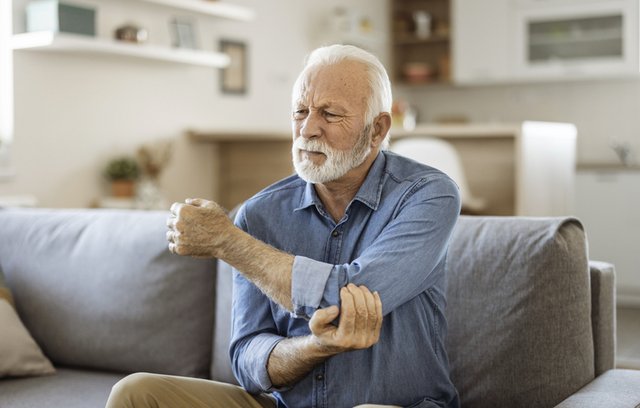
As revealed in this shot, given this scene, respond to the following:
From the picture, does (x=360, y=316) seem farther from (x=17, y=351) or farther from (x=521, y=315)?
(x=17, y=351)

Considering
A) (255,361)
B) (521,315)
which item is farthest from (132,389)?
(521,315)

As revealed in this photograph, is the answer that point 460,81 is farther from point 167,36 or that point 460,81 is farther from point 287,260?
point 287,260

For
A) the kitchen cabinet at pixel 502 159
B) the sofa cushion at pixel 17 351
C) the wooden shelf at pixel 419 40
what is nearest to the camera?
the sofa cushion at pixel 17 351

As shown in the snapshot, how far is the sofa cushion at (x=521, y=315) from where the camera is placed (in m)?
1.77

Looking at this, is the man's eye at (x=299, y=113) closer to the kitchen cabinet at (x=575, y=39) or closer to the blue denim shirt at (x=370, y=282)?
the blue denim shirt at (x=370, y=282)

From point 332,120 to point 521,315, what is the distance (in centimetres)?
59

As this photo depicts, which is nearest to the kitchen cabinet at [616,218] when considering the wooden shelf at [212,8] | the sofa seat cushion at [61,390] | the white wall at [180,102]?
the white wall at [180,102]

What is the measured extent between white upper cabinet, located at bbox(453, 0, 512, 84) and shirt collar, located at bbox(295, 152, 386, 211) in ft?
17.0

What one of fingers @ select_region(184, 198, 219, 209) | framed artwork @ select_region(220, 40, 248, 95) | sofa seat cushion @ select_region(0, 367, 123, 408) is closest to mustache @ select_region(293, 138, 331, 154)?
fingers @ select_region(184, 198, 219, 209)

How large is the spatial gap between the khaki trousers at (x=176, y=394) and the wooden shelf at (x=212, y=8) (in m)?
3.28

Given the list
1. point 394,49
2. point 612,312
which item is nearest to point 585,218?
point 394,49

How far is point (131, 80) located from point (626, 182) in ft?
11.1

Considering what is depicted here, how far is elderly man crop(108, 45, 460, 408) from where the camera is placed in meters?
1.51

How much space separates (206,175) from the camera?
210 inches
